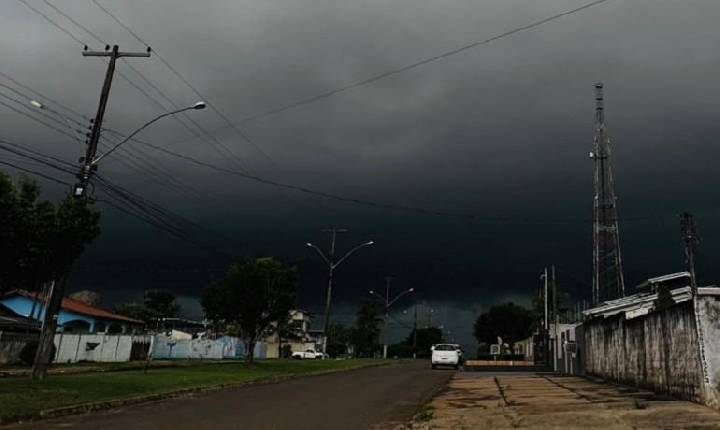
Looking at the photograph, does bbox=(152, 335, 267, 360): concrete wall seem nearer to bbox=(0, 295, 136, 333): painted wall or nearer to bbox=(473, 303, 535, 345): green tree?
bbox=(0, 295, 136, 333): painted wall

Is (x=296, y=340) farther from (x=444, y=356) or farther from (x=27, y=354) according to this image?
(x=27, y=354)

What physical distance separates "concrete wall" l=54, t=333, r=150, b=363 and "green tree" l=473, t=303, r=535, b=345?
83418mm

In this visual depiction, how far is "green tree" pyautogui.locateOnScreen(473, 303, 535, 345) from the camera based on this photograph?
115375 mm

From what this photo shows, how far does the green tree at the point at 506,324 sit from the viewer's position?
11538 centimetres

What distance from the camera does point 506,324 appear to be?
117 meters

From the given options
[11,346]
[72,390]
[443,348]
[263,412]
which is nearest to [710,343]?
[263,412]

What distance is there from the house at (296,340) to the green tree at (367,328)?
7.47 metres

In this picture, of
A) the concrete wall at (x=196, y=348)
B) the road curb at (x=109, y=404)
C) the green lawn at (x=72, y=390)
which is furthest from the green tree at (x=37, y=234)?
the concrete wall at (x=196, y=348)

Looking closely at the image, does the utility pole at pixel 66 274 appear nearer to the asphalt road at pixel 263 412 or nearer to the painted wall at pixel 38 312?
the asphalt road at pixel 263 412

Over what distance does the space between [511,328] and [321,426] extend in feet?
358

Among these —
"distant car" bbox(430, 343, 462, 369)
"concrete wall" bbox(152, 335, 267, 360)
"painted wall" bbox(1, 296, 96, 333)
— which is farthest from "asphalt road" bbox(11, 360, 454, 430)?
"painted wall" bbox(1, 296, 96, 333)

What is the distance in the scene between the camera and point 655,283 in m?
26.2

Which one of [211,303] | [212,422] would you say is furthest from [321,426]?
[211,303]

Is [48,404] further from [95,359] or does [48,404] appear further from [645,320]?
[95,359]
